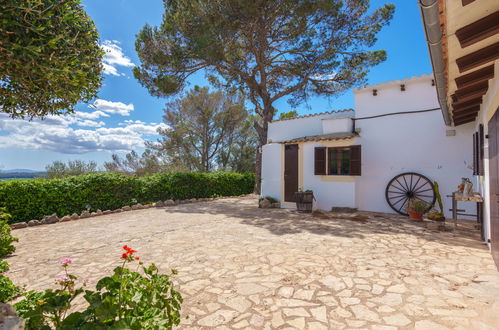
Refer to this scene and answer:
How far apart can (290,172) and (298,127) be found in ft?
6.52

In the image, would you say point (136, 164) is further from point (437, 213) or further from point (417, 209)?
point (437, 213)

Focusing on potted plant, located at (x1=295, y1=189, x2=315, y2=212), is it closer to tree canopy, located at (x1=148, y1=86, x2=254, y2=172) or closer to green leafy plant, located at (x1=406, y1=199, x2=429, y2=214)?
green leafy plant, located at (x1=406, y1=199, x2=429, y2=214)

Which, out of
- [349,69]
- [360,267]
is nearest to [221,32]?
[349,69]

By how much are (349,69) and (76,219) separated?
12.3 meters

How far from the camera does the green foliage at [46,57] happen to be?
1.86 m

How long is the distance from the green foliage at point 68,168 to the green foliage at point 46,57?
15694 mm

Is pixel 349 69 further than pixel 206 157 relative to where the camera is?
No

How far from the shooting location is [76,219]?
294 inches

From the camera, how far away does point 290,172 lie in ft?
31.2

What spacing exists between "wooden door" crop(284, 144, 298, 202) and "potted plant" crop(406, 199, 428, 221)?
3.66m

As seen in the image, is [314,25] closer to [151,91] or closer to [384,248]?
[151,91]

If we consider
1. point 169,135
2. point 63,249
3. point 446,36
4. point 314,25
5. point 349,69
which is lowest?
point 63,249

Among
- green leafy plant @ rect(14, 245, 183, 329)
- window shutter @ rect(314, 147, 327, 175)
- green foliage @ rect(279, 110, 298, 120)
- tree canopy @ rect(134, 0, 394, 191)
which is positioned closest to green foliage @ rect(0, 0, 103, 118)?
green leafy plant @ rect(14, 245, 183, 329)

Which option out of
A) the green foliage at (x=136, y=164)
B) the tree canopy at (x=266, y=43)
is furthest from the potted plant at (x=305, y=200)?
the green foliage at (x=136, y=164)
